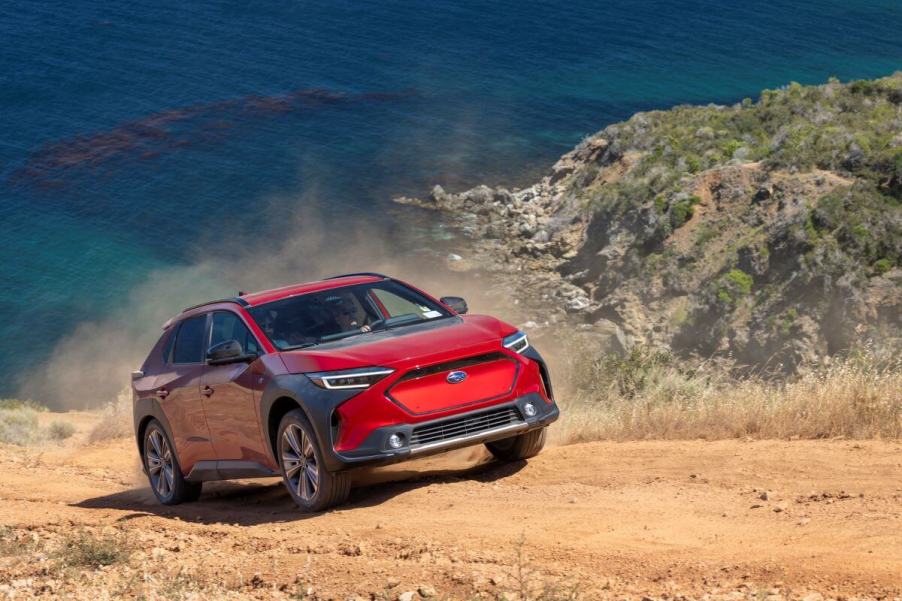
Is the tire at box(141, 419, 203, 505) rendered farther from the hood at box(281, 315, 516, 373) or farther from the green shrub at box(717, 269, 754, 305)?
the green shrub at box(717, 269, 754, 305)

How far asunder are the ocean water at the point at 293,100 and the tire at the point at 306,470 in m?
31.3

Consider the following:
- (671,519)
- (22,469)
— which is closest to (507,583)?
(671,519)

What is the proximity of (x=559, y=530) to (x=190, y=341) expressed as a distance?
449 centimetres

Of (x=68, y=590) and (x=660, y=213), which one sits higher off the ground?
(x=68, y=590)

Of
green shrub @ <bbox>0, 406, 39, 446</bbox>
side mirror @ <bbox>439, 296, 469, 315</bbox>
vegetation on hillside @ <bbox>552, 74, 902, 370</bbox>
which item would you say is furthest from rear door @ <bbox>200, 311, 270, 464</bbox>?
vegetation on hillside @ <bbox>552, 74, 902, 370</bbox>

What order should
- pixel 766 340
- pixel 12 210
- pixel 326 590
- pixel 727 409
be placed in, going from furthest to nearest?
pixel 12 210
pixel 766 340
pixel 727 409
pixel 326 590

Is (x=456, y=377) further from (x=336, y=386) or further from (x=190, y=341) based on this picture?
(x=190, y=341)

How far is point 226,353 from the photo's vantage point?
9.09m

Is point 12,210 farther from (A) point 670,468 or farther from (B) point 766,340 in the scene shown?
(A) point 670,468

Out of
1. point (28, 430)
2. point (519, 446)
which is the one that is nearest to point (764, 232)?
point (28, 430)

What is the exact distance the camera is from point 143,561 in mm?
7629

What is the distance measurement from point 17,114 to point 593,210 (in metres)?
39.4

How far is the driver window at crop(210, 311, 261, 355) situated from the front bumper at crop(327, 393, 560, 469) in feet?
4.70

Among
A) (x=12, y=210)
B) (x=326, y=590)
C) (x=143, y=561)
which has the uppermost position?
(x=326, y=590)
